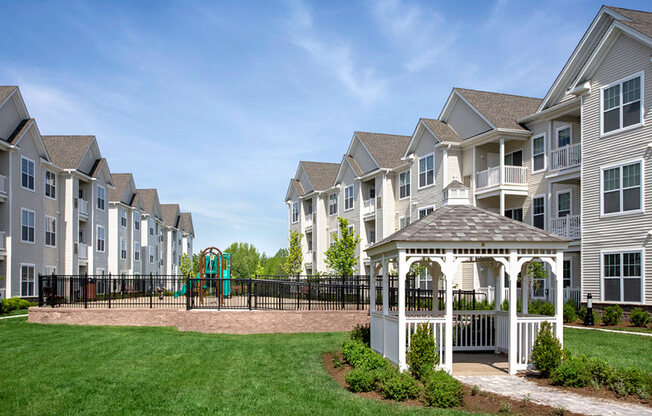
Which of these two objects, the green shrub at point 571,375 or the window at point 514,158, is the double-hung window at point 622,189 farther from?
the green shrub at point 571,375

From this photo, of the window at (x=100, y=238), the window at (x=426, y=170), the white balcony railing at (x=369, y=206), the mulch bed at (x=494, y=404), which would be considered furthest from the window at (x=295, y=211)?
the mulch bed at (x=494, y=404)

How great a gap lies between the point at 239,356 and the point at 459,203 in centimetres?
676

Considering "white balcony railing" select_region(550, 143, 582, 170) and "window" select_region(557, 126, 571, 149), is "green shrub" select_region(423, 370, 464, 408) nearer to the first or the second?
"white balcony railing" select_region(550, 143, 582, 170)

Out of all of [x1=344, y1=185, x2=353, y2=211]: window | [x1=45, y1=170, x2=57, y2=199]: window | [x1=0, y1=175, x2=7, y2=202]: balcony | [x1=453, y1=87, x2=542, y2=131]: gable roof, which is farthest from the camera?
[x1=344, y1=185, x2=353, y2=211]: window

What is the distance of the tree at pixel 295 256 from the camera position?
5444 centimetres

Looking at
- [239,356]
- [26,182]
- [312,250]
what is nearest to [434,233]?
[239,356]

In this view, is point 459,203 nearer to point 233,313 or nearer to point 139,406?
point 139,406

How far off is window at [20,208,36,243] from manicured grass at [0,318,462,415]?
16.6 meters

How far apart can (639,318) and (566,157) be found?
345 inches

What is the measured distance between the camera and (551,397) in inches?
418

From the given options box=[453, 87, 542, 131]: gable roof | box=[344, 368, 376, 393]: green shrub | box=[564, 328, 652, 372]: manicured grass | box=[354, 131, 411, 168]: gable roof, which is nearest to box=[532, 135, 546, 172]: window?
box=[453, 87, 542, 131]: gable roof

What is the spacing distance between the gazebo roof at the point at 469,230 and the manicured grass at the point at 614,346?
3.70 metres

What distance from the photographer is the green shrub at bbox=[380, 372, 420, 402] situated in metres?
10.6

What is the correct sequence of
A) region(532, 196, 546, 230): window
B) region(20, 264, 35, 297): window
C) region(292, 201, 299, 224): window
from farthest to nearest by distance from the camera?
region(292, 201, 299, 224): window < region(20, 264, 35, 297): window < region(532, 196, 546, 230): window
